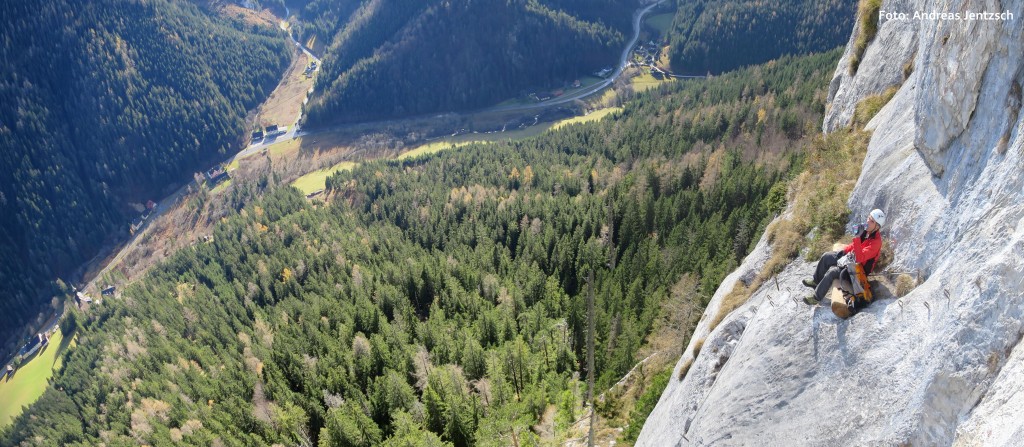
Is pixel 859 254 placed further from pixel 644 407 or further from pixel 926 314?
pixel 644 407

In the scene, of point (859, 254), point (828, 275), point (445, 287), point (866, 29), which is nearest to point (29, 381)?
point (445, 287)

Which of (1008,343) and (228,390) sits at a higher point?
(1008,343)

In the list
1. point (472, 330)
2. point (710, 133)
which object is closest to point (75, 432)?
point (472, 330)

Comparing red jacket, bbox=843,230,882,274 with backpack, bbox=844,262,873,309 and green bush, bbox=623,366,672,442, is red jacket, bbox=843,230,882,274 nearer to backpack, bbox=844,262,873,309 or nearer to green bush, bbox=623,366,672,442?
backpack, bbox=844,262,873,309

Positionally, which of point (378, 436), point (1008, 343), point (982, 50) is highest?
point (982, 50)

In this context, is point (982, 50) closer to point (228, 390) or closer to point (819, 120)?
point (228, 390)

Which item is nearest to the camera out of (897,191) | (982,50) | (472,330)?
(982,50)
